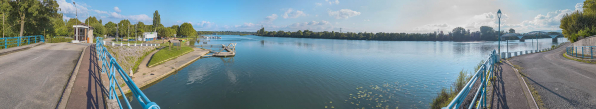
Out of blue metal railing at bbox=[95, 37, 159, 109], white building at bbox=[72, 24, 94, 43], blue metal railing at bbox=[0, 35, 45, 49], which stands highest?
white building at bbox=[72, 24, 94, 43]

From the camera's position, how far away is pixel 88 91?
6234mm

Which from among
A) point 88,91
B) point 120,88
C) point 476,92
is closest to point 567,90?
point 476,92

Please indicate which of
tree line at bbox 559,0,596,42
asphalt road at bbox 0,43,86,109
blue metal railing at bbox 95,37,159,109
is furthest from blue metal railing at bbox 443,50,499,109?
tree line at bbox 559,0,596,42

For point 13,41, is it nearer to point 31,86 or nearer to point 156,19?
point 31,86

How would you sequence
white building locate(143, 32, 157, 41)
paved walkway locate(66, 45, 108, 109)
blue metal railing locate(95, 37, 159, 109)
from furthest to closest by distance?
white building locate(143, 32, 157, 41), paved walkway locate(66, 45, 108, 109), blue metal railing locate(95, 37, 159, 109)

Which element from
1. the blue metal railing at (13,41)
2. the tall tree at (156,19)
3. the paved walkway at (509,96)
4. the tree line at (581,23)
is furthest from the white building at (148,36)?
the tree line at (581,23)

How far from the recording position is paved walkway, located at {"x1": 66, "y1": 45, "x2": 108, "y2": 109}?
17.8 feet

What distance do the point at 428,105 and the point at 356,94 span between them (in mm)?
3921

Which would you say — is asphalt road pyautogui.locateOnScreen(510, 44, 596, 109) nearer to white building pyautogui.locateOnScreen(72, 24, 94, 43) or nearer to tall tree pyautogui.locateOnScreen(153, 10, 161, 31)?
white building pyautogui.locateOnScreen(72, 24, 94, 43)

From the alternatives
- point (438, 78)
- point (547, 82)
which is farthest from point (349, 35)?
point (547, 82)

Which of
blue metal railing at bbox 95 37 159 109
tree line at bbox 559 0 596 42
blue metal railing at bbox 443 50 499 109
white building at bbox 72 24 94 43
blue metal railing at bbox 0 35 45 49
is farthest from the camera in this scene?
white building at bbox 72 24 94 43

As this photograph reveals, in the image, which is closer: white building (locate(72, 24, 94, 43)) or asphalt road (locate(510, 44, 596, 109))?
asphalt road (locate(510, 44, 596, 109))

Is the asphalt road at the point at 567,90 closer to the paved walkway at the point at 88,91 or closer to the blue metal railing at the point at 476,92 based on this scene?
the blue metal railing at the point at 476,92

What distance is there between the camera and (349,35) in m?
175
